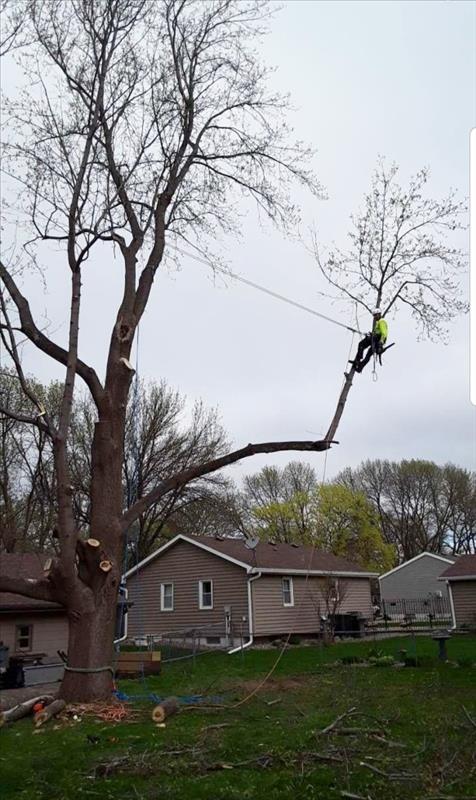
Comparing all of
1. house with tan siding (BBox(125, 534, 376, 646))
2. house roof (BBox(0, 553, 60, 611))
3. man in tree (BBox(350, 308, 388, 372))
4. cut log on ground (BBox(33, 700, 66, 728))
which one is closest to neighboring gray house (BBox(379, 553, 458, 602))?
house with tan siding (BBox(125, 534, 376, 646))

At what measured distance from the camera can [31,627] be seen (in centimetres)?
1800

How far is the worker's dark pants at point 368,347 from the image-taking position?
1074 cm

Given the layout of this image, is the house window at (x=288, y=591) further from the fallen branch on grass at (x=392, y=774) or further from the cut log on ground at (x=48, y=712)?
the fallen branch on grass at (x=392, y=774)

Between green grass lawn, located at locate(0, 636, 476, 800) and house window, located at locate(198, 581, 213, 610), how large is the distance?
11438 millimetres

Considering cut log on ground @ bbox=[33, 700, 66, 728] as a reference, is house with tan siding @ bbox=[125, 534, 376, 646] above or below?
above

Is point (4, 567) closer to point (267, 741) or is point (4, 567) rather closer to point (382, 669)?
point (382, 669)

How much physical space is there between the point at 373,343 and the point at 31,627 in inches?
482

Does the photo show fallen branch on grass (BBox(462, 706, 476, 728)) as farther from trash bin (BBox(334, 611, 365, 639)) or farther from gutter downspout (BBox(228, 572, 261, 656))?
trash bin (BBox(334, 611, 365, 639))

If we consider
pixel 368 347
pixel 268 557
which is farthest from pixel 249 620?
pixel 368 347

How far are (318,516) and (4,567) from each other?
29.4m

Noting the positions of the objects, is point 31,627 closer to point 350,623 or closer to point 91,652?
point 91,652

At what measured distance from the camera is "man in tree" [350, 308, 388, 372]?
1073 centimetres

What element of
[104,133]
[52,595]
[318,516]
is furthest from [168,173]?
[318,516]

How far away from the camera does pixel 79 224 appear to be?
11922 millimetres
